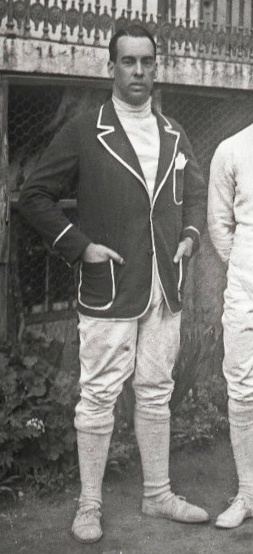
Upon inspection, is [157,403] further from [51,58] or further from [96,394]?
[51,58]

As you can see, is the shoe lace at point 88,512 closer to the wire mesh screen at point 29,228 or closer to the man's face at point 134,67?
the wire mesh screen at point 29,228

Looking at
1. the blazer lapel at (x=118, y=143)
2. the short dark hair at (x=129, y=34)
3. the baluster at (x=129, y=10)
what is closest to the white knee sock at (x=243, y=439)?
the blazer lapel at (x=118, y=143)

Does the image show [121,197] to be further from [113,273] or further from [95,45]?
[95,45]

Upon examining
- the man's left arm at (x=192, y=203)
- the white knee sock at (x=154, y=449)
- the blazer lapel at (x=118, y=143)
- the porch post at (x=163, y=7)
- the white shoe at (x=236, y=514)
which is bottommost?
the white shoe at (x=236, y=514)

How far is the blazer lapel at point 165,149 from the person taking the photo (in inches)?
150

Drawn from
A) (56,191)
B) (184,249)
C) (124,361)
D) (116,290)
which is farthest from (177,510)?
(56,191)

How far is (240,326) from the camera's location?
3967mm

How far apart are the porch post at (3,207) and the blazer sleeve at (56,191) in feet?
3.70

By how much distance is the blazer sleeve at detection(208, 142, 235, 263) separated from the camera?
3.97 meters

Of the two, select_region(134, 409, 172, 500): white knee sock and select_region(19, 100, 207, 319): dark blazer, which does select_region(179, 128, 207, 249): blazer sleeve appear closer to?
select_region(19, 100, 207, 319): dark blazer

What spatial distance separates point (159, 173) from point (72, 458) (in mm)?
1711

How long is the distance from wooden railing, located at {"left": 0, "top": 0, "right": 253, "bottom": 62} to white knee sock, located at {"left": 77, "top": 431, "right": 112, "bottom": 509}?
2.25 meters

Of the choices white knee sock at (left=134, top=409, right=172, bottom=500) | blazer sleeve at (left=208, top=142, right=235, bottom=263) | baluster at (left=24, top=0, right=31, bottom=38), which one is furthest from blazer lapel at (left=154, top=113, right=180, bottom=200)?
baluster at (left=24, top=0, right=31, bottom=38)

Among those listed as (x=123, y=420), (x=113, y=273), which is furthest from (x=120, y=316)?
(x=123, y=420)
